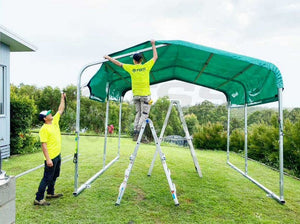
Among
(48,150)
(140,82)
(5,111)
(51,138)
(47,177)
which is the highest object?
(140,82)

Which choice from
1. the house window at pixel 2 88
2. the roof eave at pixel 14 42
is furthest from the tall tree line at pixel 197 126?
the roof eave at pixel 14 42

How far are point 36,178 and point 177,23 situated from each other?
30.0 feet

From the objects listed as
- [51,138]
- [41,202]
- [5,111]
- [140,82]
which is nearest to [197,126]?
[5,111]

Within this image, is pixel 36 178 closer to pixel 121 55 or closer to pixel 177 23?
pixel 121 55

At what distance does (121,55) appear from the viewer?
12.9 ft

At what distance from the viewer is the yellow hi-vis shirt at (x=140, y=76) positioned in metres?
3.54

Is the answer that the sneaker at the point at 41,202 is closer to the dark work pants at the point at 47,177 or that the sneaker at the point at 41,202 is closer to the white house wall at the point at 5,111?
the dark work pants at the point at 47,177

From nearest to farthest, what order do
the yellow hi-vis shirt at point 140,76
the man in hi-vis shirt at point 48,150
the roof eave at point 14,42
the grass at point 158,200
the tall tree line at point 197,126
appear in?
the grass at point 158,200
the man in hi-vis shirt at point 48,150
the yellow hi-vis shirt at point 140,76
the roof eave at point 14,42
the tall tree line at point 197,126

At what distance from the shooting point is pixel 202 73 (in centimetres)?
539

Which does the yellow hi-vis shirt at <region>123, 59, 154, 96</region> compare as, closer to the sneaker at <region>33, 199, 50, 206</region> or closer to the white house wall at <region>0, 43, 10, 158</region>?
the sneaker at <region>33, 199, 50, 206</region>

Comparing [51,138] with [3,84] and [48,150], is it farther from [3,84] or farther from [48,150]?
[3,84]

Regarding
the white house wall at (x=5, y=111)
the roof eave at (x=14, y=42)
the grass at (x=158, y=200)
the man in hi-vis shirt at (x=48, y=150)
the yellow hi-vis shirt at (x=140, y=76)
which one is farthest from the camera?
the white house wall at (x=5, y=111)

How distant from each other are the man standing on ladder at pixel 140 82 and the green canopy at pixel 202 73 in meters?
0.24

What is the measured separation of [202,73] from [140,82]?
7.64ft
